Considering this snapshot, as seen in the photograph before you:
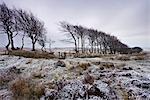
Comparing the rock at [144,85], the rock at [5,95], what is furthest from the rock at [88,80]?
the rock at [5,95]

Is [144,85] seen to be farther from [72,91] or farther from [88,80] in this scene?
[72,91]

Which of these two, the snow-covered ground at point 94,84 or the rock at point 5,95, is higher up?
the snow-covered ground at point 94,84

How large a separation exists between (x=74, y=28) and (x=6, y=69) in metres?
60.9

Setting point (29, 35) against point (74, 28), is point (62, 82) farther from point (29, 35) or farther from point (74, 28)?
point (74, 28)

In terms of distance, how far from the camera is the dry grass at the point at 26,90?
43.8 feet

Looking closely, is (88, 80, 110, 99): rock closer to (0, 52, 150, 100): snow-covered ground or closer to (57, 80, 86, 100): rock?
(0, 52, 150, 100): snow-covered ground

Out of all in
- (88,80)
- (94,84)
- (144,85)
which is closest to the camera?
(144,85)

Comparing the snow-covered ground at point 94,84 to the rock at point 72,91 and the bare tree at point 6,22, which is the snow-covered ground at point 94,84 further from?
the bare tree at point 6,22

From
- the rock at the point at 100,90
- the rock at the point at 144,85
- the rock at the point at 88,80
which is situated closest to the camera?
the rock at the point at 100,90

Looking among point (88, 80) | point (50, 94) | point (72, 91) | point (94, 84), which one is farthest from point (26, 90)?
point (94, 84)

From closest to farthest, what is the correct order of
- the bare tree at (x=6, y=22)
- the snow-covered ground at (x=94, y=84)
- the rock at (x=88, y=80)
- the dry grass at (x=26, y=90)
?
1. the snow-covered ground at (x=94, y=84)
2. the dry grass at (x=26, y=90)
3. the rock at (x=88, y=80)
4. the bare tree at (x=6, y=22)

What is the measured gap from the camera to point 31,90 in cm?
1382

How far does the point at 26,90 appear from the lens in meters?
13.8

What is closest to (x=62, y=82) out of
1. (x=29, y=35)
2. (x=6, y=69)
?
(x=6, y=69)
